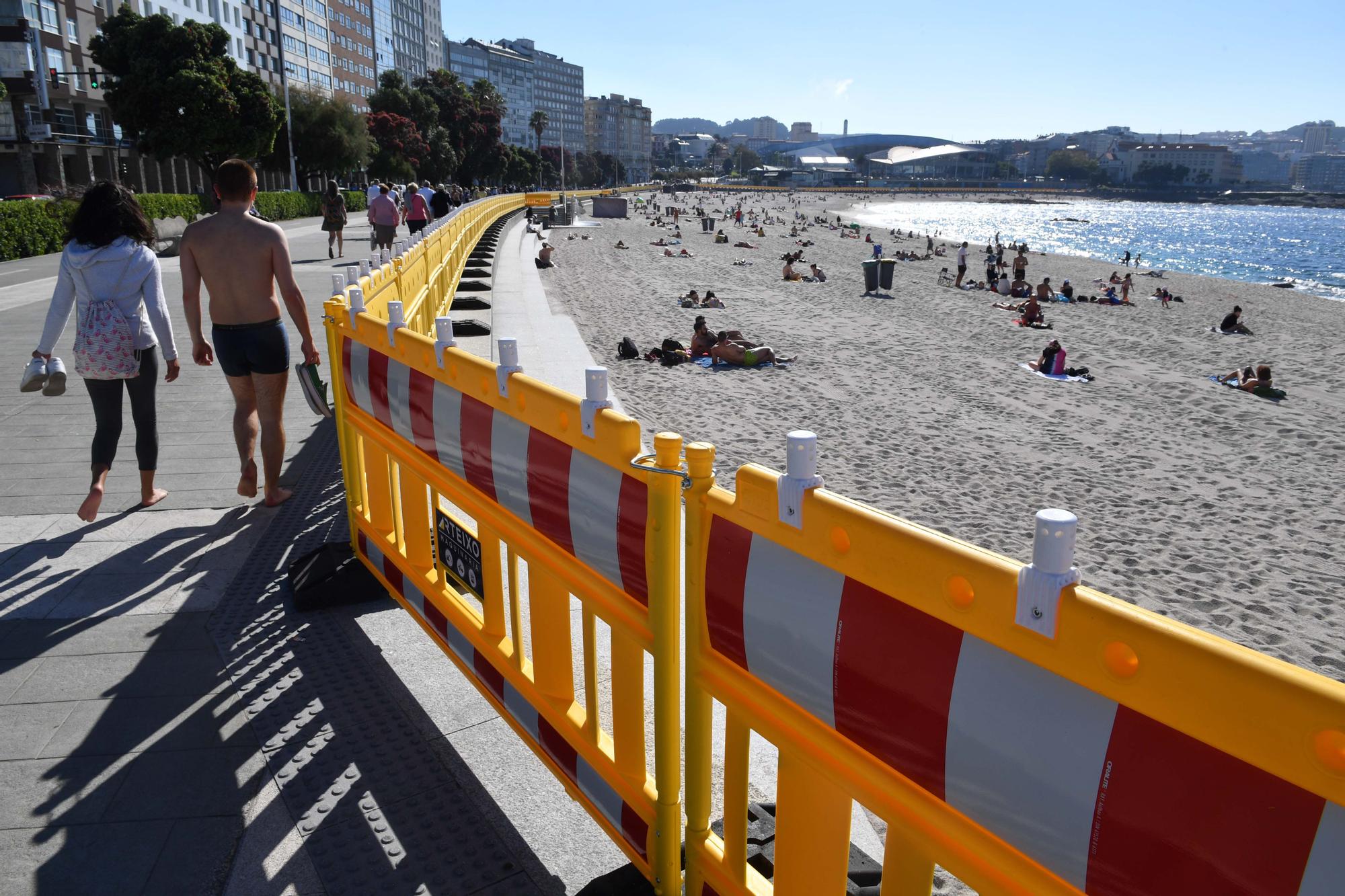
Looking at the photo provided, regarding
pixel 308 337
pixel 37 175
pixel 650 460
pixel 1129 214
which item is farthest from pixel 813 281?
pixel 1129 214

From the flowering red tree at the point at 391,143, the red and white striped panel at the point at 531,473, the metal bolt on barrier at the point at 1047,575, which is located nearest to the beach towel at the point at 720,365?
the red and white striped panel at the point at 531,473

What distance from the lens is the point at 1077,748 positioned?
1.18m

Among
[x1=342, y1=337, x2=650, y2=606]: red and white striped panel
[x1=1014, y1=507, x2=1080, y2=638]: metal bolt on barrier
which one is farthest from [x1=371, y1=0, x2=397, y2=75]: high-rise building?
[x1=1014, y1=507, x2=1080, y2=638]: metal bolt on barrier

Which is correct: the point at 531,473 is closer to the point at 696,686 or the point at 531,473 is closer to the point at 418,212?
the point at 696,686

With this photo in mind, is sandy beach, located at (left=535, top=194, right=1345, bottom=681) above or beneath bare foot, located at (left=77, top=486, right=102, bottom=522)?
beneath

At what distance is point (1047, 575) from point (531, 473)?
5.12ft

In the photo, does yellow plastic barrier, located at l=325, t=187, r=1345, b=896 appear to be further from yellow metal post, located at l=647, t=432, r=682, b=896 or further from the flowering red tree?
the flowering red tree

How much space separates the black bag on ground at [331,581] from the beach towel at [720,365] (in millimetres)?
9971

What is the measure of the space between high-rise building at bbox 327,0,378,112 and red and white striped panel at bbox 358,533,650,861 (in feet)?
322

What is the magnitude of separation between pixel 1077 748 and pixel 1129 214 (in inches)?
8554

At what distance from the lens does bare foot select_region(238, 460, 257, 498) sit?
5.19m

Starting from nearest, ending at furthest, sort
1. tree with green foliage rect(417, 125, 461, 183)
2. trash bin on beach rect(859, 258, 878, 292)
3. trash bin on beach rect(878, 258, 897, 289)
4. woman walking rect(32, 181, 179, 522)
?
woman walking rect(32, 181, 179, 522) → trash bin on beach rect(859, 258, 878, 292) → trash bin on beach rect(878, 258, 897, 289) → tree with green foliage rect(417, 125, 461, 183)

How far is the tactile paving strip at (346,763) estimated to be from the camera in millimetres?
2516

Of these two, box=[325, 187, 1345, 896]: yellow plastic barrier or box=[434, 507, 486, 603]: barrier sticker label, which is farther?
box=[434, 507, 486, 603]: barrier sticker label
